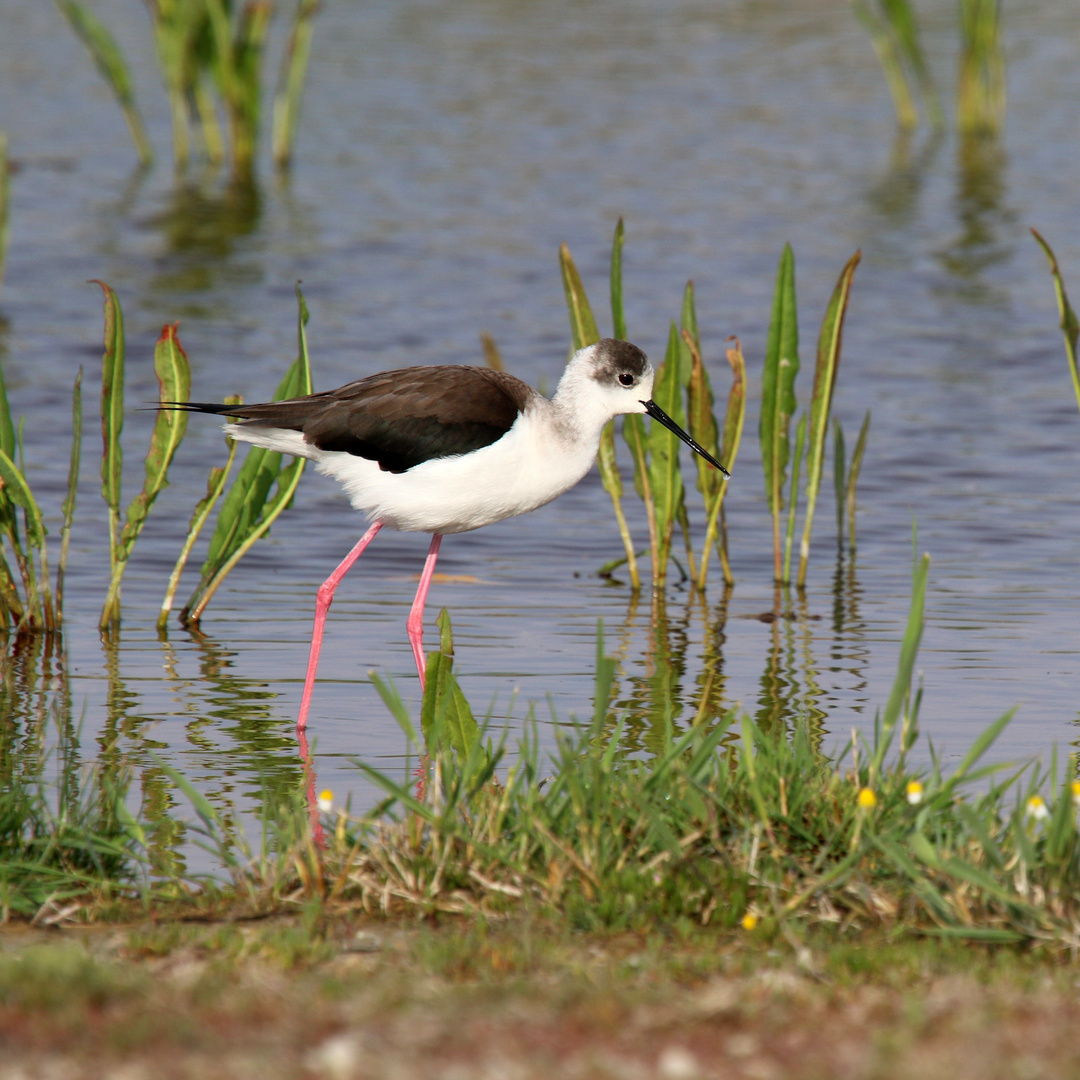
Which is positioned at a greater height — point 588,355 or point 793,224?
point 793,224

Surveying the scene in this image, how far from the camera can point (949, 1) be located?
28625mm

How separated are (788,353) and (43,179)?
13183mm

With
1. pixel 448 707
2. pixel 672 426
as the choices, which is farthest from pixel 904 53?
pixel 448 707

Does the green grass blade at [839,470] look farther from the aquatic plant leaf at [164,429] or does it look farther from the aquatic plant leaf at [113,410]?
the aquatic plant leaf at [113,410]

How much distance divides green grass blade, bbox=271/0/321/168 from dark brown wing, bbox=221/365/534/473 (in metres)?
11.5

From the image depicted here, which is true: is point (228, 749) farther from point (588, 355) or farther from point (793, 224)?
point (793, 224)

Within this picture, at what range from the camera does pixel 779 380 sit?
292 inches

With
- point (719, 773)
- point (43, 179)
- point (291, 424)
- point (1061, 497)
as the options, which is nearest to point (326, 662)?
point (291, 424)

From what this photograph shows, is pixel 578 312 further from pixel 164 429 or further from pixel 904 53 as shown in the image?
pixel 904 53

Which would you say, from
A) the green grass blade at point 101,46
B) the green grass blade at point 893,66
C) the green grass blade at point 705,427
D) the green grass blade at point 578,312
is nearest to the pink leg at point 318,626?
the green grass blade at point 578,312

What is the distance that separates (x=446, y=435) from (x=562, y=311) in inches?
320

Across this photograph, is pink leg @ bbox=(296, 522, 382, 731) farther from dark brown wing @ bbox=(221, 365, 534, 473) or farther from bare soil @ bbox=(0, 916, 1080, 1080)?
bare soil @ bbox=(0, 916, 1080, 1080)

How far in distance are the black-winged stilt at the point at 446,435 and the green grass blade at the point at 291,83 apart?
37.6 feet

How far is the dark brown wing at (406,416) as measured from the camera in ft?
20.0
